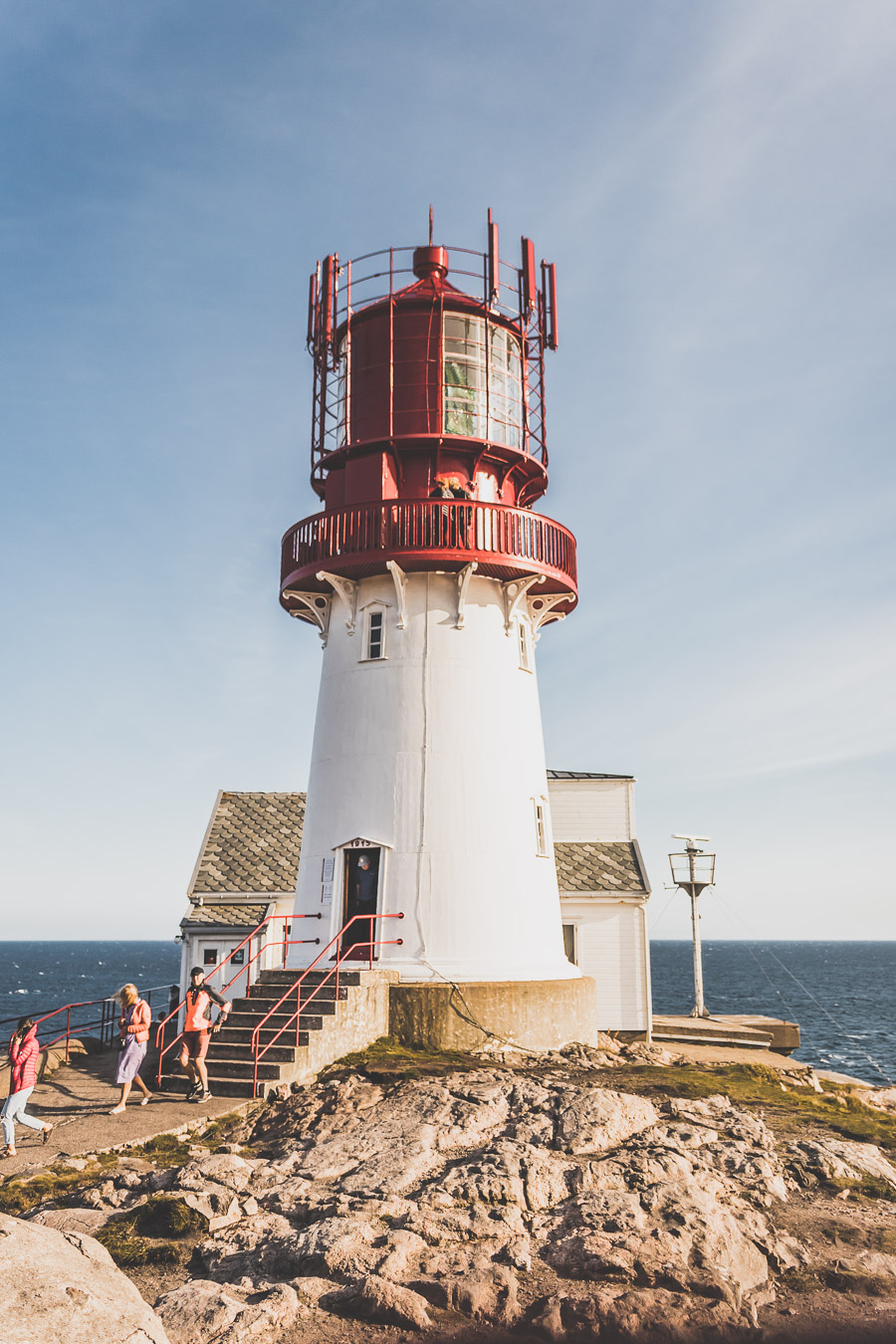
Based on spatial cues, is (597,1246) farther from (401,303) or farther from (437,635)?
(401,303)

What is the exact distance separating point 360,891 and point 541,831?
3492 mm

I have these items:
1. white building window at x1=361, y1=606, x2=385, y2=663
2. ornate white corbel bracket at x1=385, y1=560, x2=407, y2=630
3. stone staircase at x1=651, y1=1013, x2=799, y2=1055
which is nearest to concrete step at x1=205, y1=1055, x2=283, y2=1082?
white building window at x1=361, y1=606, x2=385, y2=663

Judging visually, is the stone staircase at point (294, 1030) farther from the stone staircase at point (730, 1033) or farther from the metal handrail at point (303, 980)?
the stone staircase at point (730, 1033)

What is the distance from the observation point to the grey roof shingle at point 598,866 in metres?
25.1

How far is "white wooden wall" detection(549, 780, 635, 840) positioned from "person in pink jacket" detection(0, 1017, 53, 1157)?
676 inches

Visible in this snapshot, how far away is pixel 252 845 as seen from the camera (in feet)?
87.6

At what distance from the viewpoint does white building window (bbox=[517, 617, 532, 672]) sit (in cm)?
1981

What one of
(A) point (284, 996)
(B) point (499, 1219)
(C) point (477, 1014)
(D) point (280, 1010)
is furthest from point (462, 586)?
(B) point (499, 1219)

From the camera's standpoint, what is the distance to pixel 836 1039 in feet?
156

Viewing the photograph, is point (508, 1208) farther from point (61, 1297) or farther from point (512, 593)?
point (512, 593)

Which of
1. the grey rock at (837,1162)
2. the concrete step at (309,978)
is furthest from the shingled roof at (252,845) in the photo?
the grey rock at (837,1162)

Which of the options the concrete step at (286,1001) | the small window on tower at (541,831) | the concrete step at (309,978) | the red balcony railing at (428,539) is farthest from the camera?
the small window on tower at (541,831)

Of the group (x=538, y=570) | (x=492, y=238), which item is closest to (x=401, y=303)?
(x=492, y=238)

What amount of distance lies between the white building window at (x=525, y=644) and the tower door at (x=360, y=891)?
4.57 m
